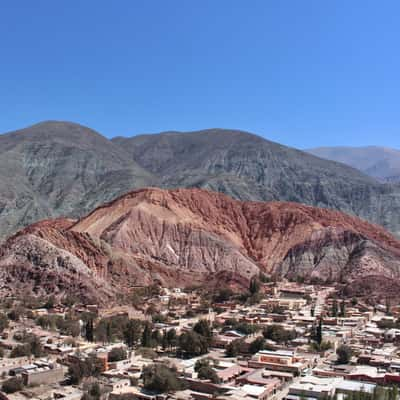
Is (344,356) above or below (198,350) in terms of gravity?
above

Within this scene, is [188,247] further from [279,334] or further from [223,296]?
[279,334]

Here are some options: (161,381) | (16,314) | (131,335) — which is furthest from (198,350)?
(16,314)

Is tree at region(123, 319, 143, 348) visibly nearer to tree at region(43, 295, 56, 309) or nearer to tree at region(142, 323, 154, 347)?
tree at region(142, 323, 154, 347)

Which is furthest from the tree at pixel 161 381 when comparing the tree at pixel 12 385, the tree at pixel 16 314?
the tree at pixel 16 314

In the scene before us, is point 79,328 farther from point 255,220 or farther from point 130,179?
point 130,179

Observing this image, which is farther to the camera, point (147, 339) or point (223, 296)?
point (223, 296)

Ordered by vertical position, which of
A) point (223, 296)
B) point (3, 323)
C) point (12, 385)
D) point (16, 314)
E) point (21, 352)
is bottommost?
point (12, 385)

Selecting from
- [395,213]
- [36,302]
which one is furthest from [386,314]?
[395,213]
